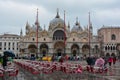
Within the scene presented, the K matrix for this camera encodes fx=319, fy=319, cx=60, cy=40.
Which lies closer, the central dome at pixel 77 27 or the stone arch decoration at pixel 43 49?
the stone arch decoration at pixel 43 49

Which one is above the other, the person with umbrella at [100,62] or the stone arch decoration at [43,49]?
the stone arch decoration at [43,49]

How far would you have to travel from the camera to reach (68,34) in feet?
305

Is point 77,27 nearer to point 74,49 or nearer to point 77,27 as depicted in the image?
point 77,27

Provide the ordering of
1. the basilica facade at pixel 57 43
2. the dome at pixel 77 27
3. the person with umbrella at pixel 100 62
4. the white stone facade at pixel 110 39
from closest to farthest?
the person with umbrella at pixel 100 62 → the basilica facade at pixel 57 43 → the white stone facade at pixel 110 39 → the dome at pixel 77 27

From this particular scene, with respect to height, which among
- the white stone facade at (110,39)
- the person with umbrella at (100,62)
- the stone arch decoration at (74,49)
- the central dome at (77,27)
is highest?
the central dome at (77,27)

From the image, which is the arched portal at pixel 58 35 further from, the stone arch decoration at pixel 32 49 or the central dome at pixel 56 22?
the stone arch decoration at pixel 32 49

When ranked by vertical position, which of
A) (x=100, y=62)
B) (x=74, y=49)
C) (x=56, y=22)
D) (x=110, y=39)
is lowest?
(x=100, y=62)

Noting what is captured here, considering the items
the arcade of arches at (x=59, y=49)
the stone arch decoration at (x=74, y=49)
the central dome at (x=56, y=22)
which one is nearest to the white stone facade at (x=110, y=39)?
the arcade of arches at (x=59, y=49)

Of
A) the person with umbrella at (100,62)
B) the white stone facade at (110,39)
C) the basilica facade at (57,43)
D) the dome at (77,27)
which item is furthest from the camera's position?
the dome at (77,27)

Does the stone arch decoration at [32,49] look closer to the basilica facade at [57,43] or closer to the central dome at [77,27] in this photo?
the basilica facade at [57,43]

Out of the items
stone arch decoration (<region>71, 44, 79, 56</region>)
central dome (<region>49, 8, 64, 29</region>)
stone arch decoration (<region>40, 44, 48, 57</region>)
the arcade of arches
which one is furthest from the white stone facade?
stone arch decoration (<region>40, 44, 48, 57</region>)

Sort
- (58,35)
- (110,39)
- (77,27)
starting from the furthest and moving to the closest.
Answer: (77,27), (110,39), (58,35)

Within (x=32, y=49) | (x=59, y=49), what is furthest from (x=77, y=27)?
(x=32, y=49)

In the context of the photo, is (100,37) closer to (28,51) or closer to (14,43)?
(28,51)
